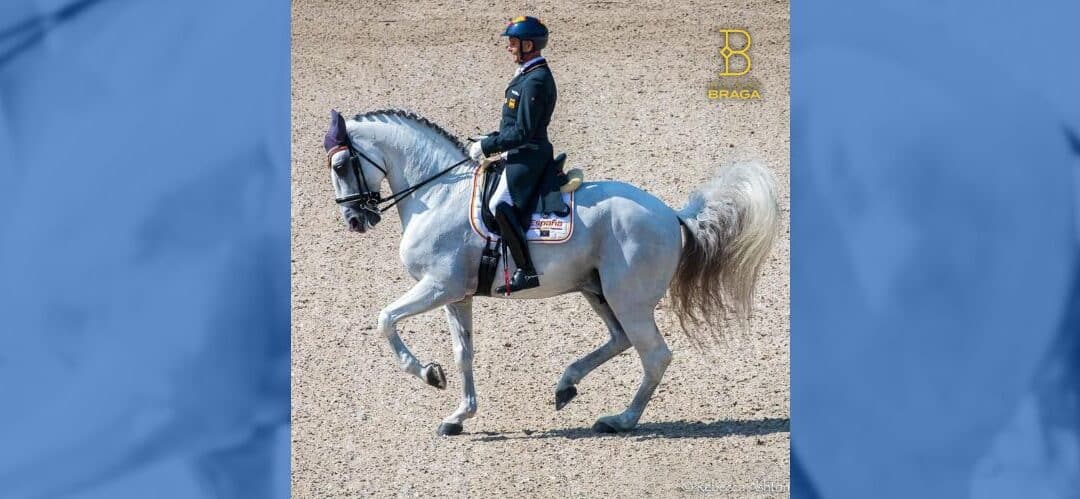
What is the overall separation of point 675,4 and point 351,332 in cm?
365

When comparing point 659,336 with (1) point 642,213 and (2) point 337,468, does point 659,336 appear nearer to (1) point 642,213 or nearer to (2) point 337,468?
(1) point 642,213

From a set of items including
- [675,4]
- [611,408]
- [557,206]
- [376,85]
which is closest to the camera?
[557,206]

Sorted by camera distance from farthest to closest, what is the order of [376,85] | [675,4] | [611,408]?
[376,85] < [675,4] < [611,408]

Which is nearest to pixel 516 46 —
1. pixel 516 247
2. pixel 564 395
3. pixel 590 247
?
pixel 516 247

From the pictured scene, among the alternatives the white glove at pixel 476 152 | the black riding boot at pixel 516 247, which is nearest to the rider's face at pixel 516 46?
the white glove at pixel 476 152

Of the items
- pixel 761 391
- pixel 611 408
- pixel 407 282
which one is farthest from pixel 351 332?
pixel 761 391

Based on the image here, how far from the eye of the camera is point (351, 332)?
13766 mm

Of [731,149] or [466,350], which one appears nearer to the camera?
[466,350]

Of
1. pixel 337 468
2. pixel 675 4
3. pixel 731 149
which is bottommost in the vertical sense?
pixel 337 468

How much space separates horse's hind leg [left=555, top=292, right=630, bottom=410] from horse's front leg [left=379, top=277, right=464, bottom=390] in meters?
0.93

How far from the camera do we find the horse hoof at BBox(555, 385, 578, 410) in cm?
1253

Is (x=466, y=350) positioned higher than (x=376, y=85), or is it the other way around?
(x=376, y=85)

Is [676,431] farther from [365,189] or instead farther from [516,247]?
[365,189]

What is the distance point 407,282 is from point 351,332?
2.54 ft
